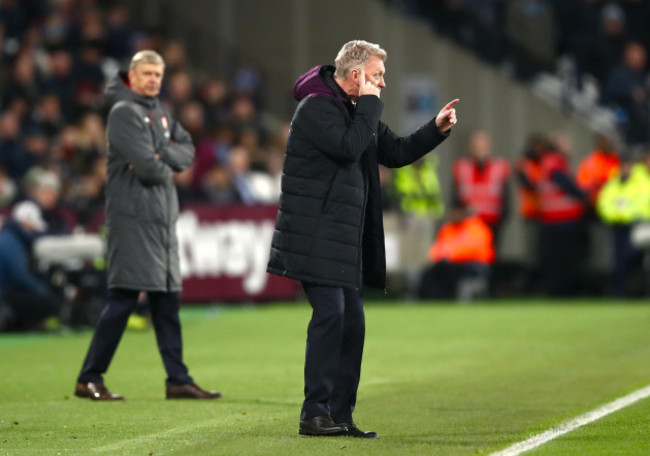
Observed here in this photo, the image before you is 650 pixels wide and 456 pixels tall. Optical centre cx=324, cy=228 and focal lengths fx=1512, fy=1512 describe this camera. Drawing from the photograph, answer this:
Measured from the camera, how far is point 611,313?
18.4 m

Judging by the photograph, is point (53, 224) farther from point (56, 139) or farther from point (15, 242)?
point (56, 139)

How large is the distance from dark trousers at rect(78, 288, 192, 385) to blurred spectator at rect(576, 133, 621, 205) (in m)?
12.6

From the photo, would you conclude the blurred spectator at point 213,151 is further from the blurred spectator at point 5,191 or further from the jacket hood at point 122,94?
the jacket hood at point 122,94

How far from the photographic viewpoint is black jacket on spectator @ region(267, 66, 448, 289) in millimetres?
8109

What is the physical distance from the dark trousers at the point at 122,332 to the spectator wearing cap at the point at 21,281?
20.6 ft

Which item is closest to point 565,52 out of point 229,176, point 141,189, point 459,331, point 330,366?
point 229,176

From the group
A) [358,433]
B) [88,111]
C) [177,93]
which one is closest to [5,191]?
[88,111]

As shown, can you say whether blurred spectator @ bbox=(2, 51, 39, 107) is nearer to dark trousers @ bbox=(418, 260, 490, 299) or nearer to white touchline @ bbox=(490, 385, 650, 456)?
dark trousers @ bbox=(418, 260, 490, 299)

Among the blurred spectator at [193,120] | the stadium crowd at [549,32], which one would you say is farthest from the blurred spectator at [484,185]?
the stadium crowd at [549,32]

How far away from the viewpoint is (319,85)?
8.24m

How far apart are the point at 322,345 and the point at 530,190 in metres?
14.6

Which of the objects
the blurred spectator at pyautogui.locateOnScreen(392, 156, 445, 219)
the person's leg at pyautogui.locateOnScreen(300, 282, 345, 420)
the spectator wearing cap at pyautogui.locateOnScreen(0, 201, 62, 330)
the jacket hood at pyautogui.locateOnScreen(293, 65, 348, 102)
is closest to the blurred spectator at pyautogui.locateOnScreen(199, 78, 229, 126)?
the blurred spectator at pyautogui.locateOnScreen(392, 156, 445, 219)

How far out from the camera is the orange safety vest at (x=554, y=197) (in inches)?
864

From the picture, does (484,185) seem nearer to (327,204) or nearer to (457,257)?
(457,257)
